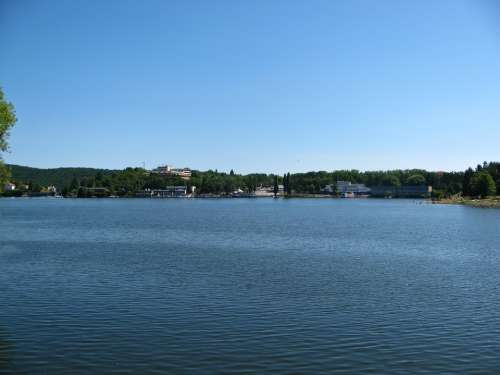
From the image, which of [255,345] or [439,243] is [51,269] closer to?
[255,345]

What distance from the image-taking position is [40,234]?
59.4 meters

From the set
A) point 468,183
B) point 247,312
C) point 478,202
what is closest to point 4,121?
point 247,312

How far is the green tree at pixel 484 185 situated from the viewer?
A: 16262 centimetres

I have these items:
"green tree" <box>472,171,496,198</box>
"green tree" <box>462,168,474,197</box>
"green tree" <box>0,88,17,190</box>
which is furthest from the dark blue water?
"green tree" <box>462,168,474,197</box>

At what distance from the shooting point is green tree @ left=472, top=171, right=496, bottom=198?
163 meters

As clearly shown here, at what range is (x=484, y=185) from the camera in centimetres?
16362

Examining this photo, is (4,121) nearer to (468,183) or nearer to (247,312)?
(247,312)

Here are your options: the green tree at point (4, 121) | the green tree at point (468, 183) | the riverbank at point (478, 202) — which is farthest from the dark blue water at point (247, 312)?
the green tree at point (468, 183)

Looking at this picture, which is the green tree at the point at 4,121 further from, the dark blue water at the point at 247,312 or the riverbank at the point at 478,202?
the riverbank at the point at 478,202

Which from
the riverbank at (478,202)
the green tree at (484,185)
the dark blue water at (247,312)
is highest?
the green tree at (484,185)

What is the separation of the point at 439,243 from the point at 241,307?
3467 cm

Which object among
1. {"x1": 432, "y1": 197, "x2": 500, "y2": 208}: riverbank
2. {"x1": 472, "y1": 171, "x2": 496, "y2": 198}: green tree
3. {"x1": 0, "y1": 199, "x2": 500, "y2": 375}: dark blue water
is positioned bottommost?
{"x1": 0, "y1": 199, "x2": 500, "y2": 375}: dark blue water

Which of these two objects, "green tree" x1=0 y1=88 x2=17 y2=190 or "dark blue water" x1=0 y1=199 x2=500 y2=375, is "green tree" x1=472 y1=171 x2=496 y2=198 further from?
"green tree" x1=0 y1=88 x2=17 y2=190

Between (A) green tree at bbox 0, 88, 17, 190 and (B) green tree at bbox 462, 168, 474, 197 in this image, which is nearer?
(A) green tree at bbox 0, 88, 17, 190
